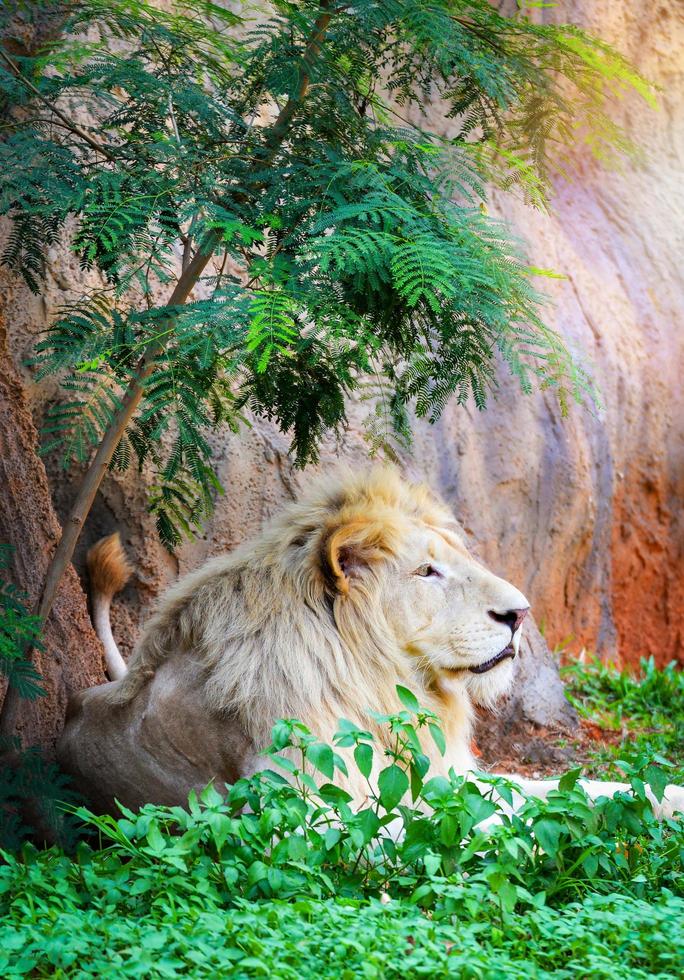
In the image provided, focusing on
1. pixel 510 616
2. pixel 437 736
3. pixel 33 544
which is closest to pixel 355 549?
pixel 510 616

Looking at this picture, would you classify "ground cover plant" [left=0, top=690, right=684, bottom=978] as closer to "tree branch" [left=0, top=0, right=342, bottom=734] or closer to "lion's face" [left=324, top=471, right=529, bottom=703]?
"lion's face" [left=324, top=471, right=529, bottom=703]

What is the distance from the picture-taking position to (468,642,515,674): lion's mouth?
334 centimetres

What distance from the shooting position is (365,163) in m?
3.19

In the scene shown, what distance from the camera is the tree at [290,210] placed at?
118 inches

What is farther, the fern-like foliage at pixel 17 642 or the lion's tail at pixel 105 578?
the lion's tail at pixel 105 578

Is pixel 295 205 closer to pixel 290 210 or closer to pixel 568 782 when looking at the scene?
pixel 290 210

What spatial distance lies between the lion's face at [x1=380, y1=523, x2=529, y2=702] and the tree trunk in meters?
1.33

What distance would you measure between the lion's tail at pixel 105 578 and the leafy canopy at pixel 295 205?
2.37ft

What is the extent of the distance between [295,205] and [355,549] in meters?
1.10

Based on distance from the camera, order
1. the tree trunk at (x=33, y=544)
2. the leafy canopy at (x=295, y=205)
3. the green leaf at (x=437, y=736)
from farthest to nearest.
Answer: the tree trunk at (x=33, y=544), the leafy canopy at (x=295, y=205), the green leaf at (x=437, y=736)

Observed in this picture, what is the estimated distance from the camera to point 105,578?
171 inches

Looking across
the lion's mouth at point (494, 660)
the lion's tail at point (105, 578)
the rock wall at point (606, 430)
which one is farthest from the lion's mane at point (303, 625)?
the rock wall at point (606, 430)

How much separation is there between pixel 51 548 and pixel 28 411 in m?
0.53

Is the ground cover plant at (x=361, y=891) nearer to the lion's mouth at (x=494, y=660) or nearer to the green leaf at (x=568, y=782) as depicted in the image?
the green leaf at (x=568, y=782)
